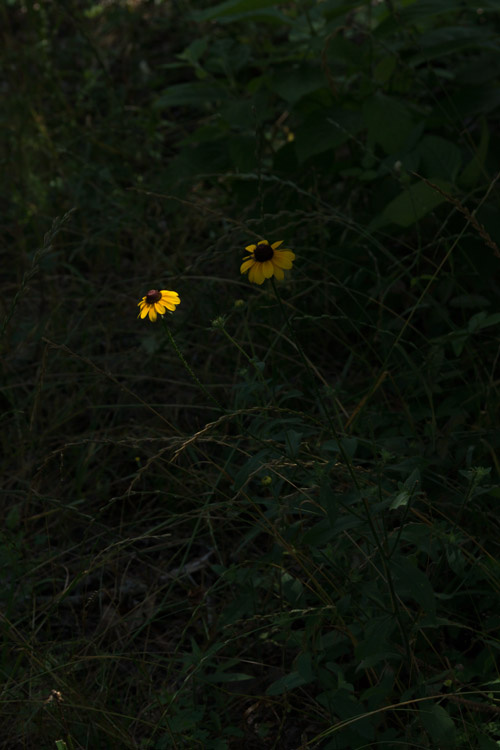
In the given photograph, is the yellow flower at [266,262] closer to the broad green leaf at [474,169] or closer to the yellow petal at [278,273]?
the yellow petal at [278,273]

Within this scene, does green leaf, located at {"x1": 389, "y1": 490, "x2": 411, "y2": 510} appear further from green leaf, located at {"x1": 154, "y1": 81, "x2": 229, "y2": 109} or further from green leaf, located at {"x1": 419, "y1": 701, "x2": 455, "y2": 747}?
green leaf, located at {"x1": 154, "y1": 81, "x2": 229, "y2": 109}

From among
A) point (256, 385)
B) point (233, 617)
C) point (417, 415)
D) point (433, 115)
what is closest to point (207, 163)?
point (433, 115)

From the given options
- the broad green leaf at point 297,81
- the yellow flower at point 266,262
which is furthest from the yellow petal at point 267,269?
the broad green leaf at point 297,81

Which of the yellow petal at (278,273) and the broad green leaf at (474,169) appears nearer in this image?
the yellow petal at (278,273)

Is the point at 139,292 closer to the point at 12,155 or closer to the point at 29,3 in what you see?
the point at 12,155

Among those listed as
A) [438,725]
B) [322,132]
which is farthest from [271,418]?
[322,132]

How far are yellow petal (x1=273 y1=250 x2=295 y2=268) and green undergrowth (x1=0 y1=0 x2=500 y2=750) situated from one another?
0.36 feet

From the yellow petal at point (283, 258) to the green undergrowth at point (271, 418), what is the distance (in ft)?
0.36

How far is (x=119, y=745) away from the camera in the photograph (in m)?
1.47

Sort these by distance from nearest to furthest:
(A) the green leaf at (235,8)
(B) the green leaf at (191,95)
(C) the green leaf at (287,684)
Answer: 1. (C) the green leaf at (287,684)
2. (A) the green leaf at (235,8)
3. (B) the green leaf at (191,95)

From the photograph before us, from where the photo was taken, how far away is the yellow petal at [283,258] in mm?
1358

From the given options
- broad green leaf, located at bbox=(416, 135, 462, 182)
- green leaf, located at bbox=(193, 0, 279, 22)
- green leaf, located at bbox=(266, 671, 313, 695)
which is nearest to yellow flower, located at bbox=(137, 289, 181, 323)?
green leaf, located at bbox=(266, 671, 313, 695)

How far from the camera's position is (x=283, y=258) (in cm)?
138

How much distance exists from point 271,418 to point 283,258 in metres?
0.30
